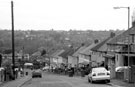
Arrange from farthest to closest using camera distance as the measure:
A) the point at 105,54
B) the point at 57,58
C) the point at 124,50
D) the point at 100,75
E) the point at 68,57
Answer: the point at 57,58 < the point at 68,57 < the point at 105,54 < the point at 124,50 < the point at 100,75

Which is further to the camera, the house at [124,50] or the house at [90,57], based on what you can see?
the house at [90,57]

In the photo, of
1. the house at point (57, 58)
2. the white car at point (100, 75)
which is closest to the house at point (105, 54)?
the white car at point (100, 75)


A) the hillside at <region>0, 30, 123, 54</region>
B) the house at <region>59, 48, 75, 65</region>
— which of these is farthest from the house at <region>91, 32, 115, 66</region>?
the hillside at <region>0, 30, 123, 54</region>

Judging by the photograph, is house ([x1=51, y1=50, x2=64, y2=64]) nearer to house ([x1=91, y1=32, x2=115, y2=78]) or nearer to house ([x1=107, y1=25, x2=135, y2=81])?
house ([x1=91, y1=32, x2=115, y2=78])

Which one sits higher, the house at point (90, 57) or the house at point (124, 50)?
the house at point (124, 50)

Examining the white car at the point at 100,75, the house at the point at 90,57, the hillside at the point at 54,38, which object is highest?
the hillside at the point at 54,38

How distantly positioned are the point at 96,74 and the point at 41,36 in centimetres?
13369

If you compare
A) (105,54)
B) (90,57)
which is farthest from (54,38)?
(105,54)

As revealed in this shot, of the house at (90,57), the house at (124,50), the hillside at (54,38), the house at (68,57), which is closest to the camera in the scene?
the house at (124,50)

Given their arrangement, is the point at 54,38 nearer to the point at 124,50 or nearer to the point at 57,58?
the point at 57,58

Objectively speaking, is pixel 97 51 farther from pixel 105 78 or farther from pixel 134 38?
pixel 105 78

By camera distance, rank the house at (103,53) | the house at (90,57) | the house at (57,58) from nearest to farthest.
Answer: the house at (103,53) → the house at (90,57) → the house at (57,58)

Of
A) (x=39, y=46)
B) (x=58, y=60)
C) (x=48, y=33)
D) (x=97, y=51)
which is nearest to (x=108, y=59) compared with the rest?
(x=97, y=51)

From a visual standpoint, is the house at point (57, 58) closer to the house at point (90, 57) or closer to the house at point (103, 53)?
the house at point (90, 57)
